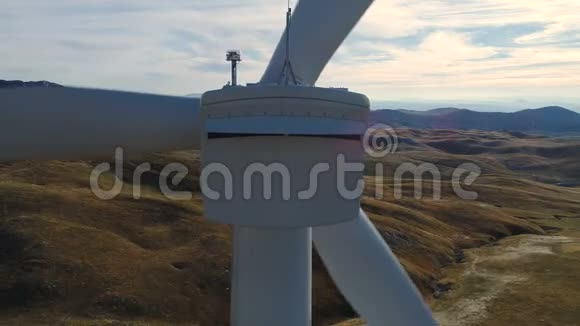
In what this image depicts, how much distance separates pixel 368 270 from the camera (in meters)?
14.4

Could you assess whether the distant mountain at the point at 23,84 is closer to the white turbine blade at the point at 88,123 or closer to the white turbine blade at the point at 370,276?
the white turbine blade at the point at 88,123

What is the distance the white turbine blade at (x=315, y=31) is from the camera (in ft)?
47.0

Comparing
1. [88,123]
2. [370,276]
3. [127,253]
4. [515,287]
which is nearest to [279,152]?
[88,123]

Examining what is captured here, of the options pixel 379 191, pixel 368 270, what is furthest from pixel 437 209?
pixel 368 270

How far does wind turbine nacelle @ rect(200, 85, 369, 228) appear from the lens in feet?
35.0

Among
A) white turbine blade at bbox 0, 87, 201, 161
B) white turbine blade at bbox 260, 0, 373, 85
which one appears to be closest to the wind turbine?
white turbine blade at bbox 0, 87, 201, 161

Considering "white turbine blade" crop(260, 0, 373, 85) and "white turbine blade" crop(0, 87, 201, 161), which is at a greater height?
"white turbine blade" crop(260, 0, 373, 85)

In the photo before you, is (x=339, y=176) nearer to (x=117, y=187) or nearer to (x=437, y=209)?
(x=117, y=187)

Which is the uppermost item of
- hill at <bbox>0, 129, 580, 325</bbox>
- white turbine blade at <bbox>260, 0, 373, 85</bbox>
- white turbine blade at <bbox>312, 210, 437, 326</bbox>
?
white turbine blade at <bbox>260, 0, 373, 85</bbox>

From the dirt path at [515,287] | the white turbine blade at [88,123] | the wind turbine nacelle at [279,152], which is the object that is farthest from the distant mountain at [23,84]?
the dirt path at [515,287]

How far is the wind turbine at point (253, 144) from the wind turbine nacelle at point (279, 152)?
22 mm

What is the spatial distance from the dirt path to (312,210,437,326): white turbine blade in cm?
3162

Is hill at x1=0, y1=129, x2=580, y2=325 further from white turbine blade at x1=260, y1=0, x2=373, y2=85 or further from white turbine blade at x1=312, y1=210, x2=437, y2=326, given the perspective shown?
white turbine blade at x1=260, y1=0, x2=373, y2=85

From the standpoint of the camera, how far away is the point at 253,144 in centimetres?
1100
